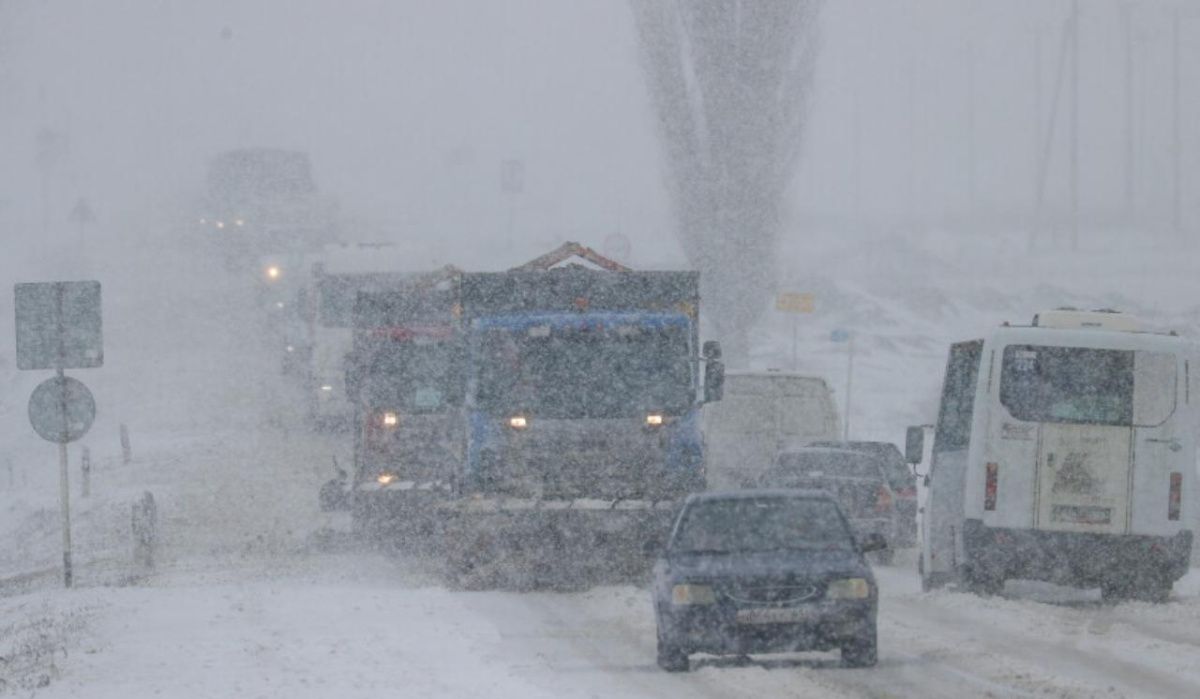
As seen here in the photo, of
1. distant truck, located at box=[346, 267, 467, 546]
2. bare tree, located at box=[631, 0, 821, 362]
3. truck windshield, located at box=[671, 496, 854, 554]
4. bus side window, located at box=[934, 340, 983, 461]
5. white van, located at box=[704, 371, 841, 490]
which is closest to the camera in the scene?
truck windshield, located at box=[671, 496, 854, 554]

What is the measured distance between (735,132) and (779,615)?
111 feet

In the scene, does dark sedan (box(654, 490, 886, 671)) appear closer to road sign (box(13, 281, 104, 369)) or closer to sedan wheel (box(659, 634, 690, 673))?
sedan wheel (box(659, 634, 690, 673))

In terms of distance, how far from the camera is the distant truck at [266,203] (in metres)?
60.4

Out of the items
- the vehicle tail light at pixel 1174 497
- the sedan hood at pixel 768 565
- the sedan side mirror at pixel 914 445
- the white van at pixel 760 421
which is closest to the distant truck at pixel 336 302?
the white van at pixel 760 421

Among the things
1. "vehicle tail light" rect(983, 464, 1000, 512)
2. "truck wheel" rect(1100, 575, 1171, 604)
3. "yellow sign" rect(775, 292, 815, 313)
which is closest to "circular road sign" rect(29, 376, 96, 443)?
"vehicle tail light" rect(983, 464, 1000, 512)

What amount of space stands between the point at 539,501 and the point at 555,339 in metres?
2.12

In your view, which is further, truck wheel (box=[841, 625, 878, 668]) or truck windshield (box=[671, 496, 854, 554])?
truck windshield (box=[671, 496, 854, 554])

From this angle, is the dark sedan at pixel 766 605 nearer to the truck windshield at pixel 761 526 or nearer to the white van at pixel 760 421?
the truck windshield at pixel 761 526

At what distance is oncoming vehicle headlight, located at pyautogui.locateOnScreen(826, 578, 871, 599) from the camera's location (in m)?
11.9

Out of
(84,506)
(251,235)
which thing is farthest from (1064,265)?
(84,506)

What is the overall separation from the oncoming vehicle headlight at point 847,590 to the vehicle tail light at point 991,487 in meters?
4.59

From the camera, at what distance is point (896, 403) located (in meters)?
50.2

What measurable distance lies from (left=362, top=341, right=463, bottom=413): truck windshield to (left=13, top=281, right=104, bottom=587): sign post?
5.25 metres

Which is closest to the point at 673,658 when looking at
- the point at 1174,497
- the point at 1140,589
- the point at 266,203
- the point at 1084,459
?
the point at 1084,459
